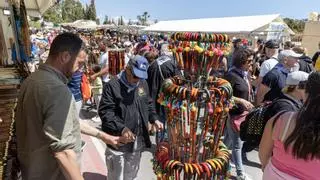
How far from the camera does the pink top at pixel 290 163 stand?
2.11m

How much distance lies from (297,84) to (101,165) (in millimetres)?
3162

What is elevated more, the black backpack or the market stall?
the market stall

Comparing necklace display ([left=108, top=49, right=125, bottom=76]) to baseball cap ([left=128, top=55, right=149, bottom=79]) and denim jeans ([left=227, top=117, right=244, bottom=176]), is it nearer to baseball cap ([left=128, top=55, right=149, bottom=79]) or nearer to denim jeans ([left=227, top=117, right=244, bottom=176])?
denim jeans ([left=227, top=117, right=244, bottom=176])

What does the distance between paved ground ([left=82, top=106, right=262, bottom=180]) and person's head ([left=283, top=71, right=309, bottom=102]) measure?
2042mm

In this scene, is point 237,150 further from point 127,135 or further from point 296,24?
point 296,24

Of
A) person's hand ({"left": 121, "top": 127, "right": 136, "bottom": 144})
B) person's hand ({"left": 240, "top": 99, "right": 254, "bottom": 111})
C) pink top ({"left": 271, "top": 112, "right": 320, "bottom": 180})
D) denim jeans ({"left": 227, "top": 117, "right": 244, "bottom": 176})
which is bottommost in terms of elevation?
denim jeans ({"left": 227, "top": 117, "right": 244, "bottom": 176})

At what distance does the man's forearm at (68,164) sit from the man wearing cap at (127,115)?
109 centimetres

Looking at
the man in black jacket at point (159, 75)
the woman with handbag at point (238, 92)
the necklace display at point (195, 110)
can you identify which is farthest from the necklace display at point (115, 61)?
the necklace display at point (195, 110)

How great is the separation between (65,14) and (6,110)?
70.9 m

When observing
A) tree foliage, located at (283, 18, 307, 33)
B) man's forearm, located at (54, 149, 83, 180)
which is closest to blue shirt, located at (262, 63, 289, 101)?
man's forearm, located at (54, 149, 83, 180)

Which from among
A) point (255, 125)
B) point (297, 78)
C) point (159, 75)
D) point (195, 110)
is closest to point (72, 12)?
point (159, 75)

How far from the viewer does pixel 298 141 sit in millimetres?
2066

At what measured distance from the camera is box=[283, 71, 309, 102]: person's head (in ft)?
10.1

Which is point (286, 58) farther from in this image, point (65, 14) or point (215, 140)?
point (65, 14)
